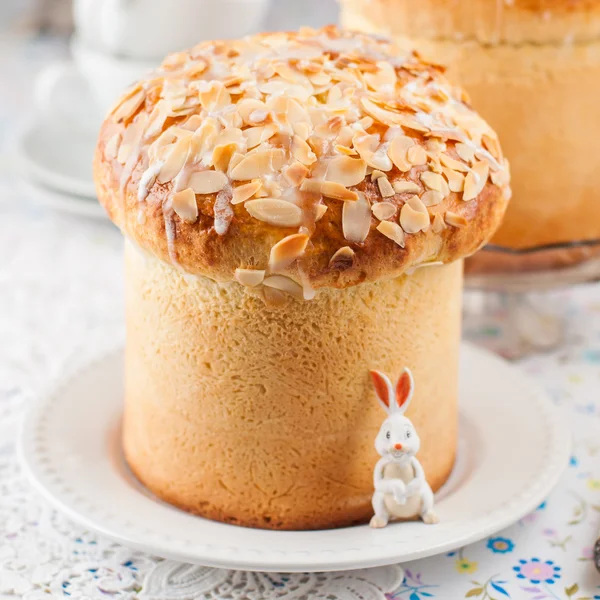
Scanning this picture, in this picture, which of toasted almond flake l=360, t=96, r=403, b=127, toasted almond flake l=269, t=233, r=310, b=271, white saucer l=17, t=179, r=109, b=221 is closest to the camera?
toasted almond flake l=269, t=233, r=310, b=271

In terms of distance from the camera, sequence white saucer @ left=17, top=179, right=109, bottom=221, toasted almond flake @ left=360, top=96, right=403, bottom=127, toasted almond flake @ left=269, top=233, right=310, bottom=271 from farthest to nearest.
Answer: white saucer @ left=17, top=179, right=109, bottom=221, toasted almond flake @ left=360, top=96, right=403, bottom=127, toasted almond flake @ left=269, top=233, right=310, bottom=271

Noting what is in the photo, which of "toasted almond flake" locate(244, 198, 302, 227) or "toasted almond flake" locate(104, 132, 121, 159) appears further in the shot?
"toasted almond flake" locate(104, 132, 121, 159)

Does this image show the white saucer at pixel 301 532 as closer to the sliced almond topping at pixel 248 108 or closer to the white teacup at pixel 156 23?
the sliced almond topping at pixel 248 108

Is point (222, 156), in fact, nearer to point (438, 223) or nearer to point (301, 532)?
point (438, 223)

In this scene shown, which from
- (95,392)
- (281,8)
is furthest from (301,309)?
(281,8)

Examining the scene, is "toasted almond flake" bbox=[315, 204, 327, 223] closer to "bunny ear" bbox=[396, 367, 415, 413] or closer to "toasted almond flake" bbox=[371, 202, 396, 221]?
"toasted almond flake" bbox=[371, 202, 396, 221]

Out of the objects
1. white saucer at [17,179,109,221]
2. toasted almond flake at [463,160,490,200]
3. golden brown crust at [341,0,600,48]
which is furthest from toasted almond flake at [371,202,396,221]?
white saucer at [17,179,109,221]
